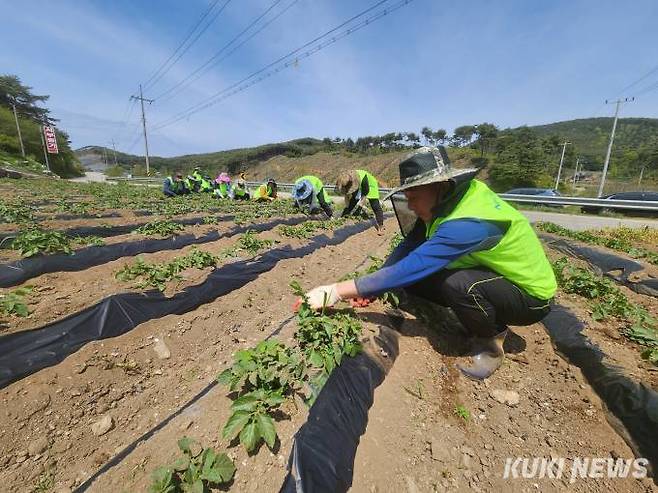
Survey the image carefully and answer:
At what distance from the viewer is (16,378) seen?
2.42 m

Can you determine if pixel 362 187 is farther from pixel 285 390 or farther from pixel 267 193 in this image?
pixel 285 390

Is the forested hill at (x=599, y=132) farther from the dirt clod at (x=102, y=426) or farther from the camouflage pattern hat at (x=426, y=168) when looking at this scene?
the dirt clod at (x=102, y=426)

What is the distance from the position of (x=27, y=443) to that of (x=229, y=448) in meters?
1.40

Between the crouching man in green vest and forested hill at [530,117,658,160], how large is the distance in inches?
3453

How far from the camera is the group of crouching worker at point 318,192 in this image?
8688mm

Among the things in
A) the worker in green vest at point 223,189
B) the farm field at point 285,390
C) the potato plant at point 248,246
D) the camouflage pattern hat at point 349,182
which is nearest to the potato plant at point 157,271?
the farm field at point 285,390

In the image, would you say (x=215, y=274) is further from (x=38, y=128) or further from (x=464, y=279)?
(x=38, y=128)

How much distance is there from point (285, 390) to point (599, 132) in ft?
403

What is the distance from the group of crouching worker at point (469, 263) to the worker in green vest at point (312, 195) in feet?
26.1

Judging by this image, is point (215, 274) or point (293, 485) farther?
point (215, 274)

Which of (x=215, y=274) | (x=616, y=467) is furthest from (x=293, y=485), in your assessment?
(x=215, y=274)

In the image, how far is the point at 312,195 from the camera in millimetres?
10555

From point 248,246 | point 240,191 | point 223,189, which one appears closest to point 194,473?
point 248,246

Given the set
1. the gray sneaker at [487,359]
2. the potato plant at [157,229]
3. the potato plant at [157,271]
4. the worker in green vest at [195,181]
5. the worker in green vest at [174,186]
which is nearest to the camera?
the gray sneaker at [487,359]
